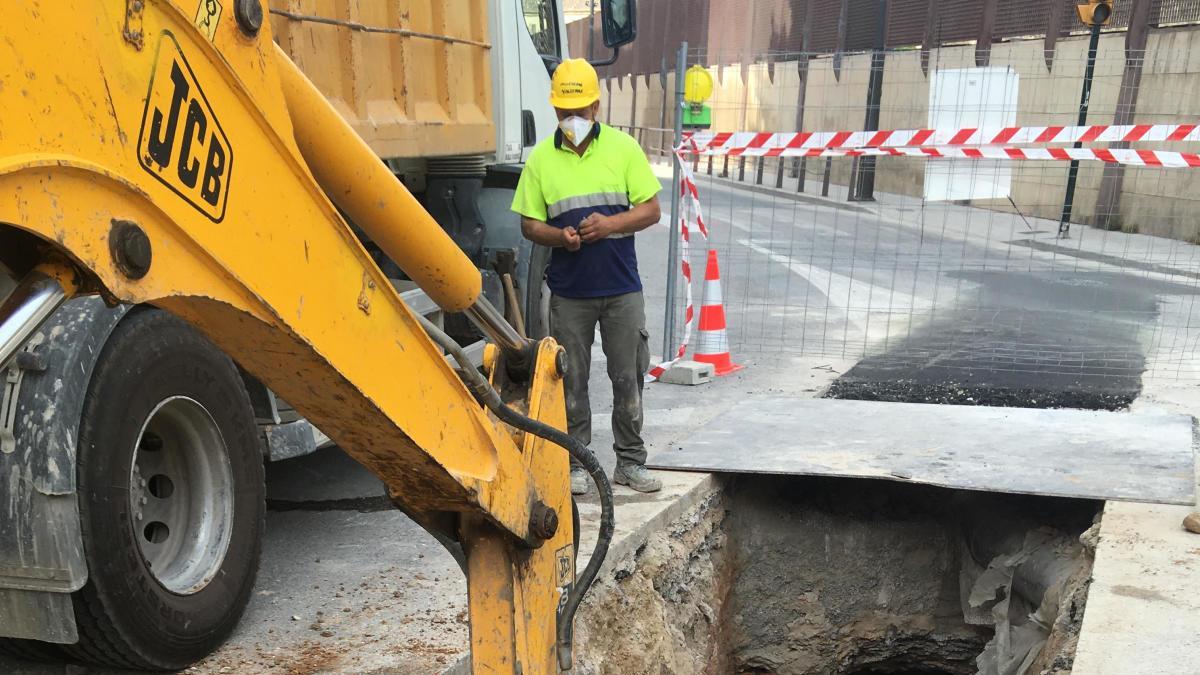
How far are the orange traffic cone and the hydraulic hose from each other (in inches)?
209

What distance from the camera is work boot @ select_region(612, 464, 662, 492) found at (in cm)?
551

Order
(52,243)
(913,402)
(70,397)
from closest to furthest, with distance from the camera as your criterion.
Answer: (52,243) < (70,397) < (913,402)

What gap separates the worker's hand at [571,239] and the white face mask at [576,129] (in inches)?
15.3

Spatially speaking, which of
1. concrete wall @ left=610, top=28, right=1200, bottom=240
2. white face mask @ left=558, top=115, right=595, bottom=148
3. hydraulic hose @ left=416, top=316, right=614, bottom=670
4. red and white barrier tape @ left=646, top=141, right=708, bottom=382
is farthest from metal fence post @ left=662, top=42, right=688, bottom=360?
hydraulic hose @ left=416, top=316, right=614, bottom=670

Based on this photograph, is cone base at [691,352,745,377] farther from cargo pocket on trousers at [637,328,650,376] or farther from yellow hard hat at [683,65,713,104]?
yellow hard hat at [683,65,713,104]

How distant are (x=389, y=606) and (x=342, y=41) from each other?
214 centimetres

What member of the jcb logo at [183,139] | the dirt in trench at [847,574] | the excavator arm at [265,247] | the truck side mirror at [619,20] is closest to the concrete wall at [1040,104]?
the truck side mirror at [619,20]

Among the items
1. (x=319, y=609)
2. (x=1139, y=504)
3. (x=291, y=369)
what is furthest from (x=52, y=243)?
(x=1139, y=504)

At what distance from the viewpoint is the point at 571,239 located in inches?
203

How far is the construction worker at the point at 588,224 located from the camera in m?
5.14

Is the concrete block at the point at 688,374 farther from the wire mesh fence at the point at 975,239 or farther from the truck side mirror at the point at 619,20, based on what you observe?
the truck side mirror at the point at 619,20

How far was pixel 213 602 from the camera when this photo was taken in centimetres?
375

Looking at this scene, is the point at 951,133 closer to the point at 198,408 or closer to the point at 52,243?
the point at 198,408

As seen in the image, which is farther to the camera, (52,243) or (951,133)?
(951,133)
